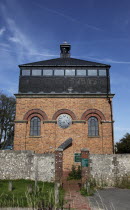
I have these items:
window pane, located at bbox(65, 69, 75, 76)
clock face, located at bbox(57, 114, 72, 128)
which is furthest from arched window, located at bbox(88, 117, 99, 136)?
window pane, located at bbox(65, 69, 75, 76)

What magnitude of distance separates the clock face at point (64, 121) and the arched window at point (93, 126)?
1848 millimetres

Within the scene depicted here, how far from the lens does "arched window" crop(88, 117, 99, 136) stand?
17325 mm

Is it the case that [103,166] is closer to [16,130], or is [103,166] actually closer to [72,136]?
[72,136]

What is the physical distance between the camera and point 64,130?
1722cm

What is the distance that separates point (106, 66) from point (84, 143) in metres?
8.01

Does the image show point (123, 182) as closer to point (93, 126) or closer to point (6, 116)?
point (93, 126)

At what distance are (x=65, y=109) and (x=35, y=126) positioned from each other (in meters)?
3.16

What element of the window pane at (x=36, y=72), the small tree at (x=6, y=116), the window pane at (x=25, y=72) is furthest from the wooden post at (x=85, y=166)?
the small tree at (x=6, y=116)

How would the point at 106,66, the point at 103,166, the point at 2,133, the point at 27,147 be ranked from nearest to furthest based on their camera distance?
the point at 103,166
the point at 27,147
the point at 106,66
the point at 2,133

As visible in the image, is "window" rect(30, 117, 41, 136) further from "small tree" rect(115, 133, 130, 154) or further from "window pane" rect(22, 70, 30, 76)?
"small tree" rect(115, 133, 130, 154)

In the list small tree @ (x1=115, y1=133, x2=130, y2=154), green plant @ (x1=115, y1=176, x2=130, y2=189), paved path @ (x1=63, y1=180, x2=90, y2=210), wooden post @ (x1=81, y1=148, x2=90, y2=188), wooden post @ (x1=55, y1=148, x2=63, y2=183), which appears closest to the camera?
paved path @ (x1=63, y1=180, x2=90, y2=210)

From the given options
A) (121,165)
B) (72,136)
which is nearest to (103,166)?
(121,165)

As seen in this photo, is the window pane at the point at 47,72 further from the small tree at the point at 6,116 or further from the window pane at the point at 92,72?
the small tree at the point at 6,116

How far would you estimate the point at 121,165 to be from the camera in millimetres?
12711
